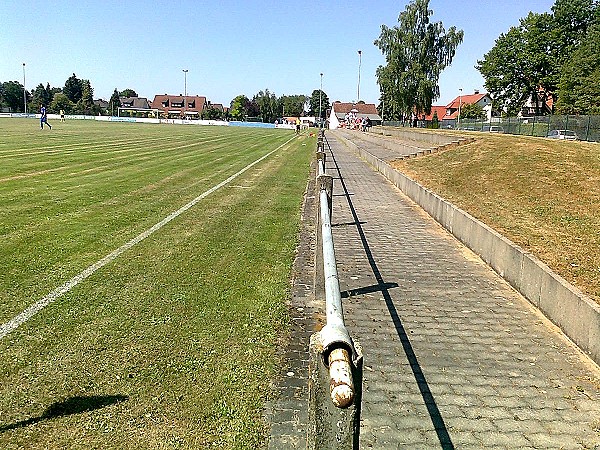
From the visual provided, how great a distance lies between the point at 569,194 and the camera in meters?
12.8

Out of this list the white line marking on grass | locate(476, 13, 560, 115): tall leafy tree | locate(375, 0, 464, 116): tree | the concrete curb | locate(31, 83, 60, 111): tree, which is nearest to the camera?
the white line marking on grass

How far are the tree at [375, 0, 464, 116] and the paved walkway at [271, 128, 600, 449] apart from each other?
64.0 meters

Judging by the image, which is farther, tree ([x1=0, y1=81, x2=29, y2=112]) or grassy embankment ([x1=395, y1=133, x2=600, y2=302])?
tree ([x1=0, y1=81, x2=29, y2=112])

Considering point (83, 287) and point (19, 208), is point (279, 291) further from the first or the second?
point (19, 208)

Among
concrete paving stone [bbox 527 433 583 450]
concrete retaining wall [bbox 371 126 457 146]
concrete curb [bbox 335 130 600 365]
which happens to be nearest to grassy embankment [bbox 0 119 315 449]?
concrete paving stone [bbox 527 433 583 450]

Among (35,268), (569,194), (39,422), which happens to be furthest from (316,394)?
(569,194)

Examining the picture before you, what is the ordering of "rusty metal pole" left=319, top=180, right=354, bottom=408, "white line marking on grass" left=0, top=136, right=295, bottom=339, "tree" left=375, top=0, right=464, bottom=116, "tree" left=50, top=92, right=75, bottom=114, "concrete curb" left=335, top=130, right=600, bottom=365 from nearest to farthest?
"rusty metal pole" left=319, top=180, right=354, bottom=408 < "white line marking on grass" left=0, top=136, right=295, bottom=339 < "concrete curb" left=335, top=130, right=600, bottom=365 < "tree" left=375, top=0, right=464, bottom=116 < "tree" left=50, top=92, right=75, bottom=114

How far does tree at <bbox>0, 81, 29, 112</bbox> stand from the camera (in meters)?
144

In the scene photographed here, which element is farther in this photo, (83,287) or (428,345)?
(83,287)

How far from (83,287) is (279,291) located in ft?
6.90

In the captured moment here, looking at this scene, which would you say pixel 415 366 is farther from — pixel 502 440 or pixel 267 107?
pixel 267 107

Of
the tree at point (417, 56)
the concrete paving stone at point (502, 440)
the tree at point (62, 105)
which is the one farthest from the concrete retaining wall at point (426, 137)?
the tree at point (62, 105)

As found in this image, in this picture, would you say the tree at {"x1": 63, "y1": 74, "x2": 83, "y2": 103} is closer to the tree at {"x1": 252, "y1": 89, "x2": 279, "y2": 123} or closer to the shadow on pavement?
the tree at {"x1": 252, "y1": 89, "x2": 279, "y2": 123}

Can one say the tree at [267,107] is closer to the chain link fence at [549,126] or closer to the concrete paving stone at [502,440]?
the chain link fence at [549,126]
